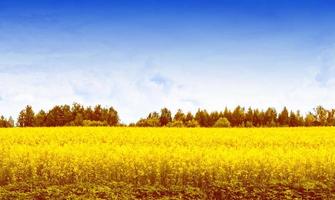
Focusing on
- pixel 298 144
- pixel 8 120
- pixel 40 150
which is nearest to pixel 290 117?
pixel 8 120

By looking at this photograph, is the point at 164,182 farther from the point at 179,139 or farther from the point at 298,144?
the point at 298,144

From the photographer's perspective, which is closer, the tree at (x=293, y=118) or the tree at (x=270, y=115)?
the tree at (x=293, y=118)

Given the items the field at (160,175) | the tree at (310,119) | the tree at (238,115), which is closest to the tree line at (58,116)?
the tree at (238,115)

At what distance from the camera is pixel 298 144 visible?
34.7 m

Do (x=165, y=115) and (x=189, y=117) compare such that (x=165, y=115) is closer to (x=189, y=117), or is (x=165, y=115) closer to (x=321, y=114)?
(x=189, y=117)

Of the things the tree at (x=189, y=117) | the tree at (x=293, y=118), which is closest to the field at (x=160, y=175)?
the tree at (x=293, y=118)

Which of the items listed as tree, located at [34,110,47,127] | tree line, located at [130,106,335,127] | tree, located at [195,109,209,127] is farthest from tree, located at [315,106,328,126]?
tree, located at [34,110,47,127]

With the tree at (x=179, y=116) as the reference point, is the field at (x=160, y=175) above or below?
below

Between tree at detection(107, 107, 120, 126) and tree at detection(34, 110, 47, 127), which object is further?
tree at detection(107, 107, 120, 126)

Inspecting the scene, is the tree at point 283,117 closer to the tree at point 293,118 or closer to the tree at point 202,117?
the tree at point 293,118

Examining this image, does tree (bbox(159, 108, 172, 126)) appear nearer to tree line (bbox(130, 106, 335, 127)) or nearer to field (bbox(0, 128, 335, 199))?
tree line (bbox(130, 106, 335, 127))

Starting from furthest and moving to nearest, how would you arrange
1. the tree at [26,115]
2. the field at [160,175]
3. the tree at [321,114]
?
the tree at [26,115]
the tree at [321,114]
the field at [160,175]

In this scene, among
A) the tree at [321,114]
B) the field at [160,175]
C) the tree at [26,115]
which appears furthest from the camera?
the tree at [26,115]

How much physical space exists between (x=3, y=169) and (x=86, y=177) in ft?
11.3
